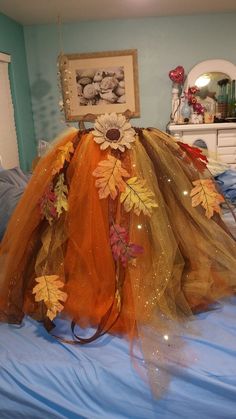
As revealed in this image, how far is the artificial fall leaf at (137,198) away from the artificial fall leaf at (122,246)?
0.06m

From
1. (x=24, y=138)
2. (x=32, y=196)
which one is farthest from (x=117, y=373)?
(x=24, y=138)

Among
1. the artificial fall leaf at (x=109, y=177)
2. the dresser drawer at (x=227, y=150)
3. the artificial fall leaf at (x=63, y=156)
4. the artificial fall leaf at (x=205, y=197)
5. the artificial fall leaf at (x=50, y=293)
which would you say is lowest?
the artificial fall leaf at (x=50, y=293)

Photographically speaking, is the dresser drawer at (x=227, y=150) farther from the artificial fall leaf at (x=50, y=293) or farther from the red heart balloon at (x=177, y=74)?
the artificial fall leaf at (x=50, y=293)

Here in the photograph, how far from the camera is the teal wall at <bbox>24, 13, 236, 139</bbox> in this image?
2.85 metres

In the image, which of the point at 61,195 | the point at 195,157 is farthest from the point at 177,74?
the point at 61,195

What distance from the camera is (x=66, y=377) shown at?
710mm

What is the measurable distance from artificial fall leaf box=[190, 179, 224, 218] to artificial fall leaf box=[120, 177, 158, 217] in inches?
4.6

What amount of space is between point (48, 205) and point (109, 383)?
1.36 ft

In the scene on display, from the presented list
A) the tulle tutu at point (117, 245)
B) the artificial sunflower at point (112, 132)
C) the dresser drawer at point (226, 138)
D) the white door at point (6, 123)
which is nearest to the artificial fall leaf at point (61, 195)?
the tulle tutu at point (117, 245)

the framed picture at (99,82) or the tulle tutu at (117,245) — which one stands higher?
the framed picture at (99,82)

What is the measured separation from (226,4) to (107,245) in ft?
8.51

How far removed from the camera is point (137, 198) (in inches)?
30.8

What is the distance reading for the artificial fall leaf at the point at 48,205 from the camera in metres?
0.80

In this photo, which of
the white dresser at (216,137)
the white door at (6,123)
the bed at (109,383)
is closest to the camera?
the bed at (109,383)
